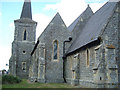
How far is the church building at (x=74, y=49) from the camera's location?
13.9 m

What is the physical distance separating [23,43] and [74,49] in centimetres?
2222

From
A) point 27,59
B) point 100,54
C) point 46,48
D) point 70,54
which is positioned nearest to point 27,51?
point 27,59

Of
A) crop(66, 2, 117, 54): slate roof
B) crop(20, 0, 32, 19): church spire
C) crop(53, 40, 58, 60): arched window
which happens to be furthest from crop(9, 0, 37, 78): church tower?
crop(66, 2, 117, 54): slate roof

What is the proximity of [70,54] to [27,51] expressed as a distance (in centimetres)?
1963

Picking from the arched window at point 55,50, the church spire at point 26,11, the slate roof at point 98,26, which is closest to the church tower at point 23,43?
the church spire at point 26,11

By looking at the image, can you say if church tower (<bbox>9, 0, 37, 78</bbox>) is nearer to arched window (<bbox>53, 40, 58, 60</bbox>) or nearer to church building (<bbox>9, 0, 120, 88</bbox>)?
church building (<bbox>9, 0, 120, 88</bbox>)

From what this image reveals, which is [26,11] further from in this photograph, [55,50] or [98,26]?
[98,26]

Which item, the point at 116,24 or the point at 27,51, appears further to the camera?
the point at 27,51

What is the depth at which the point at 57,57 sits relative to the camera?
23.5 m

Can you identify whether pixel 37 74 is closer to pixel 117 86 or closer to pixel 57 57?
pixel 57 57

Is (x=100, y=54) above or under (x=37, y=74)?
above

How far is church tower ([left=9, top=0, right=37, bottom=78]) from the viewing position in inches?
1471

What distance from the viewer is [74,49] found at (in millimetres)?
20125

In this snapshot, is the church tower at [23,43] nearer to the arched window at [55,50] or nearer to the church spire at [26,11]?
the church spire at [26,11]
